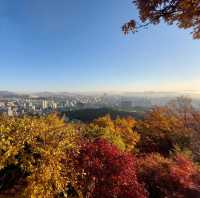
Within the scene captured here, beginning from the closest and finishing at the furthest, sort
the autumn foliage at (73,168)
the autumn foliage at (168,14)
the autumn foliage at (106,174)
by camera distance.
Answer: the autumn foliage at (168,14) < the autumn foliage at (73,168) < the autumn foliage at (106,174)

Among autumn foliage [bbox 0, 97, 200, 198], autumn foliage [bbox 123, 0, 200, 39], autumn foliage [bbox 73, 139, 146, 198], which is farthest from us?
autumn foliage [bbox 73, 139, 146, 198]

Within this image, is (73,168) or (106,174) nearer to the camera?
(73,168)

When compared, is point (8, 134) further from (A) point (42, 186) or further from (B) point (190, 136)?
(B) point (190, 136)

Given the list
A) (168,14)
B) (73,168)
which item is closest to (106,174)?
(73,168)

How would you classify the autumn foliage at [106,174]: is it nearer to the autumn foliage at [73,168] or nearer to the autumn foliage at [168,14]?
the autumn foliage at [73,168]

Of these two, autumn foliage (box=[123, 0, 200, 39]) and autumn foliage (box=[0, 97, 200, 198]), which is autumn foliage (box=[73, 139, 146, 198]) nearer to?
autumn foliage (box=[0, 97, 200, 198])

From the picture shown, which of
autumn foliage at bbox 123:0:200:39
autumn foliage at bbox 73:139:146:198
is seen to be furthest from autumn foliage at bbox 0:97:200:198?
autumn foliage at bbox 123:0:200:39


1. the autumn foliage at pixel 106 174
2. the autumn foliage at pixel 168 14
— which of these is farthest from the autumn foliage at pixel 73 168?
the autumn foliage at pixel 168 14

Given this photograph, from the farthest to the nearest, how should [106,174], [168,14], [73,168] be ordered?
1. [106,174]
2. [73,168]
3. [168,14]

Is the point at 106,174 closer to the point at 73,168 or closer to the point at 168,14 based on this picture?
the point at 73,168

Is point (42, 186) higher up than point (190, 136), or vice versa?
point (42, 186)

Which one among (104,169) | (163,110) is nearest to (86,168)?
(104,169)
